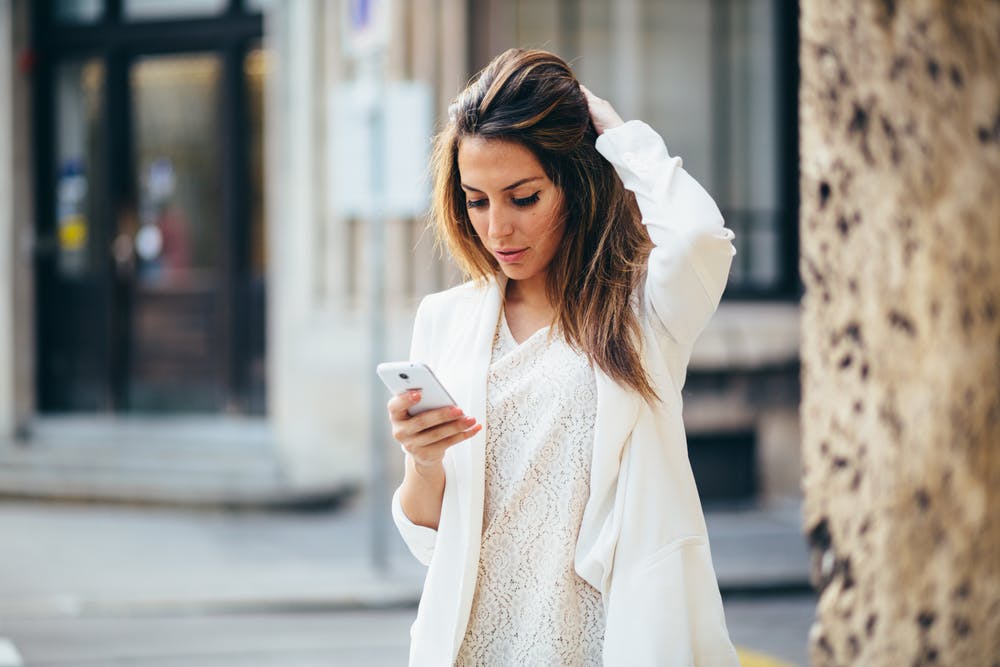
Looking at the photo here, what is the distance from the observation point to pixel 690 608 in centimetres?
227

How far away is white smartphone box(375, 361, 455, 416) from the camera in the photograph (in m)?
2.22

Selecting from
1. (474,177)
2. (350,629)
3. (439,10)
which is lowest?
(350,629)

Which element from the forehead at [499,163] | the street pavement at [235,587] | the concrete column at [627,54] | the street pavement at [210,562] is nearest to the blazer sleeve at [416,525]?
the forehead at [499,163]

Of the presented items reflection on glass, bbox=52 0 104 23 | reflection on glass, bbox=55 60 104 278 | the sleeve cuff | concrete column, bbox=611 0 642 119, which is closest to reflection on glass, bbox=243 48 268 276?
reflection on glass, bbox=55 60 104 278

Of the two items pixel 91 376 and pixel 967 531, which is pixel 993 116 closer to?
pixel 967 531

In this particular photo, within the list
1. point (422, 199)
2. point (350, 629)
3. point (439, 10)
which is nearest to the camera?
point (350, 629)

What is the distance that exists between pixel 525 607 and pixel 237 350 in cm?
921

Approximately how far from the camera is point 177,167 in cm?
1146

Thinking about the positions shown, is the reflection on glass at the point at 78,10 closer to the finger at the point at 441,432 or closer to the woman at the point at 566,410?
the woman at the point at 566,410

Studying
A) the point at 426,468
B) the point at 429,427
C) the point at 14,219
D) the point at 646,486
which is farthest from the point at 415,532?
the point at 14,219

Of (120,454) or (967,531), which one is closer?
(967,531)

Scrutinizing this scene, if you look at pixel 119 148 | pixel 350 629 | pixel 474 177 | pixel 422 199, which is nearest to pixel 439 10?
pixel 422 199

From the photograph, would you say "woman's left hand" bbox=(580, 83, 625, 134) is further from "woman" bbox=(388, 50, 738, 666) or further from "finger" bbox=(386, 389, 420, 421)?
"finger" bbox=(386, 389, 420, 421)

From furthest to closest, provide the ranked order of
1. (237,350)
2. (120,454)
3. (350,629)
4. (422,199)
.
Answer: (237,350) → (120,454) → (422,199) → (350,629)
